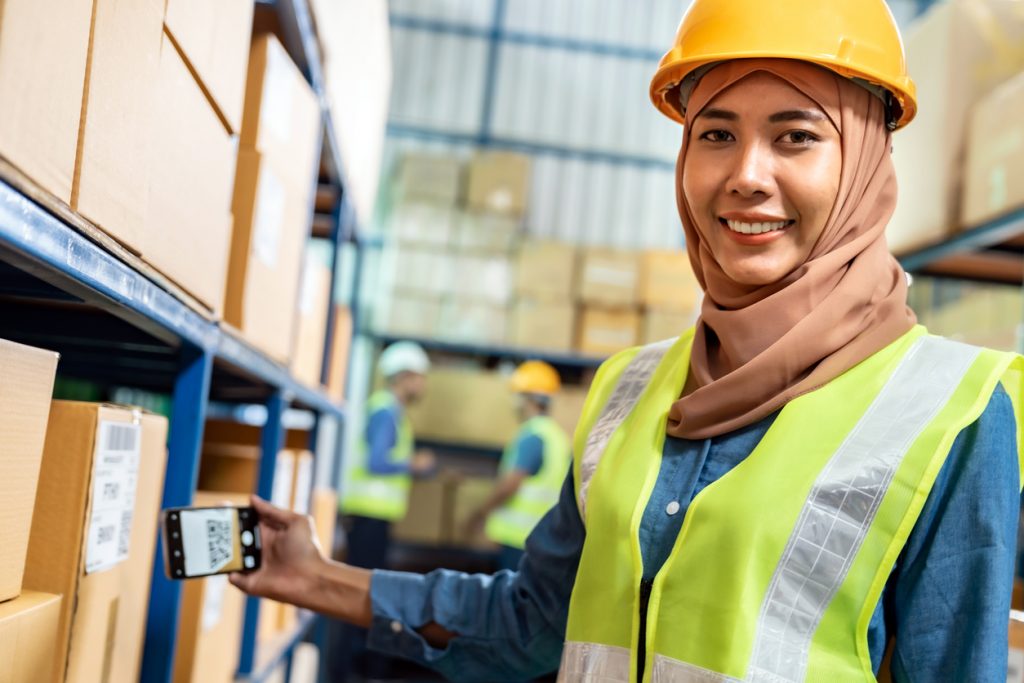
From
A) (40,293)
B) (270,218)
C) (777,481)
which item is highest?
(270,218)

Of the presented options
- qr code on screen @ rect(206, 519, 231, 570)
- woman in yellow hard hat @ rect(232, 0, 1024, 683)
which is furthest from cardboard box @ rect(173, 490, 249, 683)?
woman in yellow hard hat @ rect(232, 0, 1024, 683)

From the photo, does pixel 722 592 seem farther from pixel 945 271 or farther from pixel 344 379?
pixel 344 379

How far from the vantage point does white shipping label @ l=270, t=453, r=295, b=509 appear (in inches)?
108

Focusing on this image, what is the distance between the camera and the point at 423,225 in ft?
25.3

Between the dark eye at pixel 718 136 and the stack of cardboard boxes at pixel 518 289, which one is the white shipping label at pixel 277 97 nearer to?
the dark eye at pixel 718 136

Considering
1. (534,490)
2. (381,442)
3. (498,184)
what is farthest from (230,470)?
(498,184)

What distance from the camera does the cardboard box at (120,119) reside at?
44.2 inches

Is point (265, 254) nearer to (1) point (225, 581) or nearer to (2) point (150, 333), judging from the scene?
(2) point (150, 333)

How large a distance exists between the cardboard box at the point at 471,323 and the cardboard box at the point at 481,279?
5cm

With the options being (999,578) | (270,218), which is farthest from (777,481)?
(270,218)

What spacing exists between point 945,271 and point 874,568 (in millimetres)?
3284

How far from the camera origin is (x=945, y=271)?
4.11 metres

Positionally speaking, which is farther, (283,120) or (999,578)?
(283,120)

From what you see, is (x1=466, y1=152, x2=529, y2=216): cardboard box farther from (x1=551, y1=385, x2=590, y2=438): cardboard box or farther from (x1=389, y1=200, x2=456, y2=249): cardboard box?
(x1=551, y1=385, x2=590, y2=438): cardboard box
